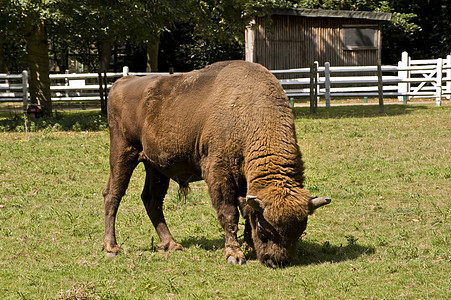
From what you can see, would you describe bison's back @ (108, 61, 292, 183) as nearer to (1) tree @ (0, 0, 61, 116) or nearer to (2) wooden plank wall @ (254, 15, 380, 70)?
(1) tree @ (0, 0, 61, 116)

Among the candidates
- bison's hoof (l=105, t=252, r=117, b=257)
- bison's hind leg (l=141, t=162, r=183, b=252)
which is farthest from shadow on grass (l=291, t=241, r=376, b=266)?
bison's hoof (l=105, t=252, r=117, b=257)

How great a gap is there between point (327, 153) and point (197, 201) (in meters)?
4.57

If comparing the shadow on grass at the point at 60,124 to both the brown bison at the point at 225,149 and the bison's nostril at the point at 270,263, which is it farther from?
the bison's nostril at the point at 270,263

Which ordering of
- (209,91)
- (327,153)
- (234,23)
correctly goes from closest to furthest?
(209,91) → (327,153) → (234,23)

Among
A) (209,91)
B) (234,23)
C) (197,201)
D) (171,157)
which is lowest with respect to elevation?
(197,201)

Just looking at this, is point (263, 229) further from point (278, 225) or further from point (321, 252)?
point (321, 252)

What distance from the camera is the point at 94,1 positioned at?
19.6 m

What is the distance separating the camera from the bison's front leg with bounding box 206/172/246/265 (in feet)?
24.3

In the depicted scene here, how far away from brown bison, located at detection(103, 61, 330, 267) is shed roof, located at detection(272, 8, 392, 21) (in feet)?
77.6

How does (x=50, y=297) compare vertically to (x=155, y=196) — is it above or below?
below

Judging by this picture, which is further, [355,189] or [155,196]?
[355,189]

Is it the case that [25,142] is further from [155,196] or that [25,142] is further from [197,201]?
[155,196]

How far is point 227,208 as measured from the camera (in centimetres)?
745

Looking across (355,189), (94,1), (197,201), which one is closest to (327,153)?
(355,189)
